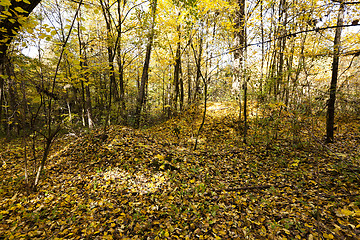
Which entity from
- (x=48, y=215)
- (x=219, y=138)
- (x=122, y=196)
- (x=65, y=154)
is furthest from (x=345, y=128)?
(x=65, y=154)

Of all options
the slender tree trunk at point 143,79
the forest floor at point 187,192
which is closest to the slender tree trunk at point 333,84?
the forest floor at point 187,192

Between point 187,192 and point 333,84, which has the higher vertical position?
point 333,84

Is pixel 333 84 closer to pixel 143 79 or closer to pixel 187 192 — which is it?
pixel 187 192

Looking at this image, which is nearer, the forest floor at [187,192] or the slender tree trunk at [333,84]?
the forest floor at [187,192]

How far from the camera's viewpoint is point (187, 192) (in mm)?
4129

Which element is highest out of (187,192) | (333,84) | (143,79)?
(143,79)

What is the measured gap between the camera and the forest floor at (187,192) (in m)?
2.95

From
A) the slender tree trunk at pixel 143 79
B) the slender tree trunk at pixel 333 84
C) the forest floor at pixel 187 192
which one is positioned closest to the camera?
the forest floor at pixel 187 192

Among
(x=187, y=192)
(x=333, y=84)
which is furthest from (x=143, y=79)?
(x=333, y=84)

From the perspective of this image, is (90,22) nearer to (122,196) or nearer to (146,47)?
(146,47)

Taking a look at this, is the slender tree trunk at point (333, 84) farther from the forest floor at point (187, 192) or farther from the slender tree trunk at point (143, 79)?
the slender tree trunk at point (143, 79)

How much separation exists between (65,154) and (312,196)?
7.37 m

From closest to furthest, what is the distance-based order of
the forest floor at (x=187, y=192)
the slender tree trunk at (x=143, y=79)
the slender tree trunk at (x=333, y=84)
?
the forest floor at (x=187, y=192)
the slender tree trunk at (x=333, y=84)
the slender tree trunk at (x=143, y=79)

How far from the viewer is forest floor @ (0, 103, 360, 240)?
295 centimetres
